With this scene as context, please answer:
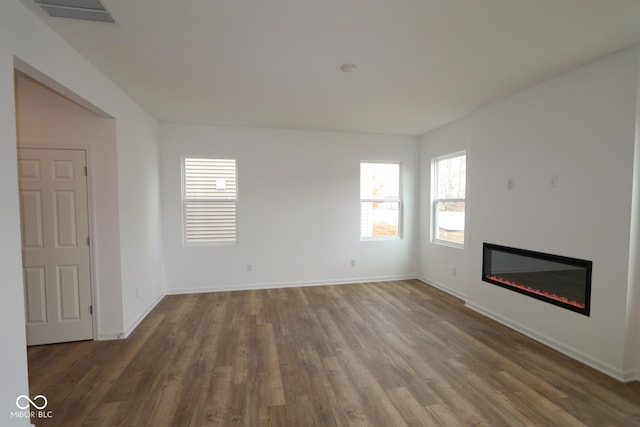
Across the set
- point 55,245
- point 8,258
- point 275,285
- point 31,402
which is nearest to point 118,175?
point 55,245

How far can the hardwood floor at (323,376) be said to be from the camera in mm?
1944

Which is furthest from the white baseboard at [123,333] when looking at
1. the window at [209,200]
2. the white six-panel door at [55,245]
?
the window at [209,200]

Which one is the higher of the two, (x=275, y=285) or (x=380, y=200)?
(x=380, y=200)

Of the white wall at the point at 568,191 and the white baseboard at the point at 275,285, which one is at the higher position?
the white wall at the point at 568,191

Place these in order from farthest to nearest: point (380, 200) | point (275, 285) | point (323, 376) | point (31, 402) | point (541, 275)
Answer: point (380, 200), point (275, 285), point (541, 275), point (323, 376), point (31, 402)

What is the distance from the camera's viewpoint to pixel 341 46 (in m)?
2.23

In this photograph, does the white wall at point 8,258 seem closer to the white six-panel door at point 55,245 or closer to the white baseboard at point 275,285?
the white six-panel door at point 55,245

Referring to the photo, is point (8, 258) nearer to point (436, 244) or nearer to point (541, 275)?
point (541, 275)

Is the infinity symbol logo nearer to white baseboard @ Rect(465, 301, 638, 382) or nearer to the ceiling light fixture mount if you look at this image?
the ceiling light fixture mount

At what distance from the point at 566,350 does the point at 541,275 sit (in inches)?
28.2

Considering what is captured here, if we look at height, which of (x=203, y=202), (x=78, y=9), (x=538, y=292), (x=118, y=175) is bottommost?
(x=538, y=292)

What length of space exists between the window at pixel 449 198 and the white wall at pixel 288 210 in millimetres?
442

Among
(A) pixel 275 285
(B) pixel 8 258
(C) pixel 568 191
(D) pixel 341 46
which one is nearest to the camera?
(B) pixel 8 258

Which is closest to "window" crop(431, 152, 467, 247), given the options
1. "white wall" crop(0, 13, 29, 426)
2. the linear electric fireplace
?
the linear electric fireplace
